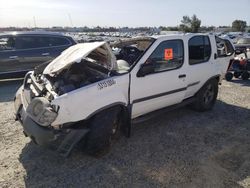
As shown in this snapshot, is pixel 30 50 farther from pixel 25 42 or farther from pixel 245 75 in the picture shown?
pixel 245 75

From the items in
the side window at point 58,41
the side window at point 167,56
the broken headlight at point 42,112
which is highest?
the side window at point 167,56

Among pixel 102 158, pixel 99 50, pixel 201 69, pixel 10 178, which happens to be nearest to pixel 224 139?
pixel 201 69

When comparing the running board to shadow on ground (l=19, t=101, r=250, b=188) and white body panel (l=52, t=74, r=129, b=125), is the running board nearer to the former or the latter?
shadow on ground (l=19, t=101, r=250, b=188)

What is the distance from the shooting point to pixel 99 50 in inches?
171

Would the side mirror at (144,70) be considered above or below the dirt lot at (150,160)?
above

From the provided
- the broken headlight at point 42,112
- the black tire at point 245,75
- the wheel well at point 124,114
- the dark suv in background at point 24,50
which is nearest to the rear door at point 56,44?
the dark suv in background at point 24,50

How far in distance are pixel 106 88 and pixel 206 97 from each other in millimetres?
3110

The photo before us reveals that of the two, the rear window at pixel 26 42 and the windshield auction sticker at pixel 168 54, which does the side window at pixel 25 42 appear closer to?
the rear window at pixel 26 42

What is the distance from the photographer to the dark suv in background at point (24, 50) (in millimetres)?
8500

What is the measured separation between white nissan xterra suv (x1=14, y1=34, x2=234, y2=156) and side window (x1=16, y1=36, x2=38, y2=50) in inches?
166

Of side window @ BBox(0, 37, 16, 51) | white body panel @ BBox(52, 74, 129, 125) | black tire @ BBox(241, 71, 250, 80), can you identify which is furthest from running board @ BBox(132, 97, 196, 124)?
side window @ BBox(0, 37, 16, 51)

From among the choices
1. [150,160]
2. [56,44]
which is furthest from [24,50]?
[150,160]

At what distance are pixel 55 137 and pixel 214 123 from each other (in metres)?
3.40

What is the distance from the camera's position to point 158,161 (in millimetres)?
3953
